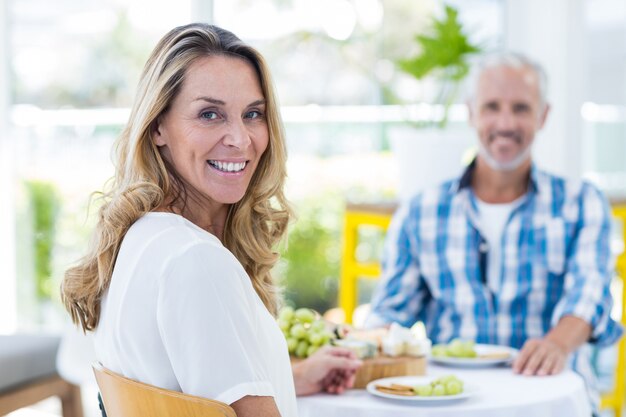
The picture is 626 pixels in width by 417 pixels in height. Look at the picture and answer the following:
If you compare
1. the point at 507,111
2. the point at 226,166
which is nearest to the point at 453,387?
the point at 226,166

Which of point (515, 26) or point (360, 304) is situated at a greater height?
point (515, 26)

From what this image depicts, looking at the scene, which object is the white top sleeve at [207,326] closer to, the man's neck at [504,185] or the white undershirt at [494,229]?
the white undershirt at [494,229]

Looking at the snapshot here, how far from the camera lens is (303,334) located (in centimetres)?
210

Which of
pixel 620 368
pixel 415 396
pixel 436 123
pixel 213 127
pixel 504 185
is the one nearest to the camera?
pixel 213 127

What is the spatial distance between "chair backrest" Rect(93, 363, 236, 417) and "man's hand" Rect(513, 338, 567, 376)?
1019 mm

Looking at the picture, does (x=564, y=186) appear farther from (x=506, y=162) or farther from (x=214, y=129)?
(x=214, y=129)

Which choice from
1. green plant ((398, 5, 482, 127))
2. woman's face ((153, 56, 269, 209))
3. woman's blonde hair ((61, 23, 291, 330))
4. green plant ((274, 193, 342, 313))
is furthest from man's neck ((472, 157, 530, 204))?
green plant ((274, 193, 342, 313))

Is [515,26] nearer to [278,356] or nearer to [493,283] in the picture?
[493,283]

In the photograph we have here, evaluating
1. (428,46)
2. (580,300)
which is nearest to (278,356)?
(580,300)

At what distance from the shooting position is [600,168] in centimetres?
484

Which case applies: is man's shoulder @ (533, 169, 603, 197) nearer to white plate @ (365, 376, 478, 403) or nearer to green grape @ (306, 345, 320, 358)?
→ white plate @ (365, 376, 478, 403)

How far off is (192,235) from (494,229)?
1.67 metres

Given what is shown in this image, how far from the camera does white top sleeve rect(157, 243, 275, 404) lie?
1364mm

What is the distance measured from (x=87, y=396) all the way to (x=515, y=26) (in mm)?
2761
